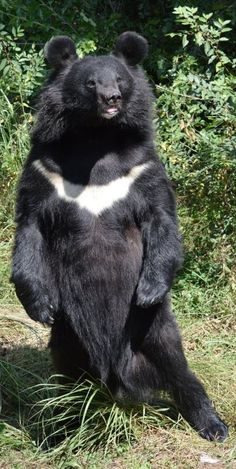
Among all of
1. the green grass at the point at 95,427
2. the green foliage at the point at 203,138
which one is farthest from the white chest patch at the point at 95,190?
the green foliage at the point at 203,138

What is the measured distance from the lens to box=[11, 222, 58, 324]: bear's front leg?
5.08 meters

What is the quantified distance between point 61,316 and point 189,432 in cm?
94

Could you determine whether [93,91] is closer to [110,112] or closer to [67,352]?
[110,112]

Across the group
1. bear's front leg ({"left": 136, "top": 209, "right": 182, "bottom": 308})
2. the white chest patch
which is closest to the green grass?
bear's front leg ({"left": 136, "top": 209, "right": 182, "bottom": 308})

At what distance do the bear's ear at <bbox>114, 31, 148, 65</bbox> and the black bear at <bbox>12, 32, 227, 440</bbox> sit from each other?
2cm

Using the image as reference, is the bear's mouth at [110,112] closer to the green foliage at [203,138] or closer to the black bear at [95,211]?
the black bear at [95,211]

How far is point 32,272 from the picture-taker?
16.7 ft

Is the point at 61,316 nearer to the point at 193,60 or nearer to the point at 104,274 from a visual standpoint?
the point at 104,274

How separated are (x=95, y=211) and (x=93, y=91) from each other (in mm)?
605

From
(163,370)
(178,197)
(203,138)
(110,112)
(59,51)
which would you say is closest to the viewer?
(110,112)

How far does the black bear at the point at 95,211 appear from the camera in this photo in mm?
5070

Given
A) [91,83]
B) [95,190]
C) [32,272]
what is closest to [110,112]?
[91,83]

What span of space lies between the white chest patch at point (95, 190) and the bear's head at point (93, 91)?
207 mm

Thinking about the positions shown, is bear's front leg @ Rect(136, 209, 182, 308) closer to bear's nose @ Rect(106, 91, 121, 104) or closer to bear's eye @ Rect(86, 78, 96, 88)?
bear's nose @ Rect(106, 91, 121, 104)
